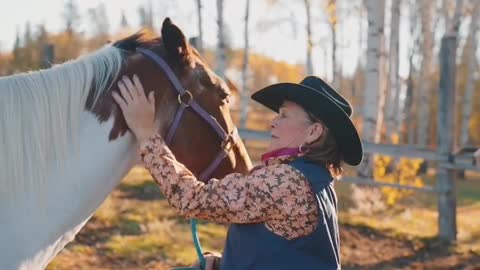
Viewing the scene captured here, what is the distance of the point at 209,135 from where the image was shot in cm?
218

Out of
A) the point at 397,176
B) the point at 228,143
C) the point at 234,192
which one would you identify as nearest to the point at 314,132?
the point at 234,192

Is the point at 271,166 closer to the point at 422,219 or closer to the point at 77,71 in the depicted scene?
the point at 77,71

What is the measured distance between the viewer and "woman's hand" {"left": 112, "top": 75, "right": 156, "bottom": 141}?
197 centimetres

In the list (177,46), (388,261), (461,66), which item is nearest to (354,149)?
(177,46)

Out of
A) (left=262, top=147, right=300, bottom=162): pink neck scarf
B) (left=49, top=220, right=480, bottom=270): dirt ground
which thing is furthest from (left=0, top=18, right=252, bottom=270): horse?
(left=49, top=220, right=480, bottom=270): dirt ground

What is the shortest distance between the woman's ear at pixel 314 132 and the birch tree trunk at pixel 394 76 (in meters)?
14.0

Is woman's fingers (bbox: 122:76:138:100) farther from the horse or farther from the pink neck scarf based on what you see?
the pink neck scarf

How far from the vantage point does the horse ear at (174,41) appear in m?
2.01

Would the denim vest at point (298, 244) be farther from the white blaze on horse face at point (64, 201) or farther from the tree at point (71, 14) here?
the tree at point (71, 14)

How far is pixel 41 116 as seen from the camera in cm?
185

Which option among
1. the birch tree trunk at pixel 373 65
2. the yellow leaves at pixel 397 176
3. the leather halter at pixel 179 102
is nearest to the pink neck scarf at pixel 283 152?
the leather halter at pixel 179 102

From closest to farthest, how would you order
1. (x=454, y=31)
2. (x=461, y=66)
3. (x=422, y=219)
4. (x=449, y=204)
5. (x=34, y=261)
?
(x=34, y=261), (x=449, y=204), (x=422, y=219), (x=454, y=31), (x=461, y=66)

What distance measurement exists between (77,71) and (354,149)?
928 millimetres

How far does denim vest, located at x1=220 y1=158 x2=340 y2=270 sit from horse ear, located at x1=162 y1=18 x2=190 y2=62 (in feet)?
1.80
